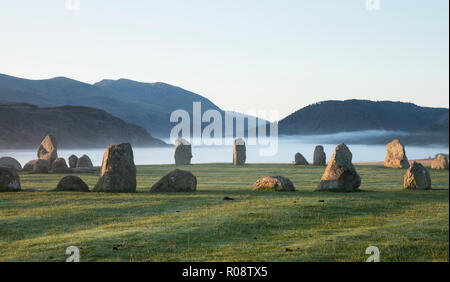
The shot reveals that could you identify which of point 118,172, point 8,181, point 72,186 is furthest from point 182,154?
point 8,181

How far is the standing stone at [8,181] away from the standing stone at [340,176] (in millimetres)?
16435

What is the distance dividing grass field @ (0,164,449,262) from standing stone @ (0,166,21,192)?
2.77 m

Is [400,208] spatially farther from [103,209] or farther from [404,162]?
[404,162]

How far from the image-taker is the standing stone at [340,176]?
2638 centimetres

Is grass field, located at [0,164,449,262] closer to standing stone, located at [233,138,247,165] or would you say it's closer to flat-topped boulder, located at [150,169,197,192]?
flat-topped boulder, located at [150,169,197,192]

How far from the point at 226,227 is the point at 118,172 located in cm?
1235

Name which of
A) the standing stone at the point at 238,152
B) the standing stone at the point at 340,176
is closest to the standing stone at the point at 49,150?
the standing stone at the point at 238,152

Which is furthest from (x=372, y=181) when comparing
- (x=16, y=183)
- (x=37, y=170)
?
(x=37, y=170)

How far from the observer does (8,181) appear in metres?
27.3

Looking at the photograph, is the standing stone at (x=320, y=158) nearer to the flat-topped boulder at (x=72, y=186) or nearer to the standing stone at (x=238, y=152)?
the standing stone at (x=238, y=152)

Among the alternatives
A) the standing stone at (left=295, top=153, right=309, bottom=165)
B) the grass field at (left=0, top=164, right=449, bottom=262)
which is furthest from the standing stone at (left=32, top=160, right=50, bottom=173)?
the standing stone at (left=295, top=153, right=309, bottom=165)

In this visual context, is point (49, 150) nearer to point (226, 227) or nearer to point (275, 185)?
point (275, 185)
